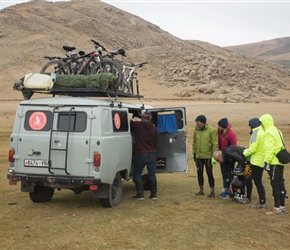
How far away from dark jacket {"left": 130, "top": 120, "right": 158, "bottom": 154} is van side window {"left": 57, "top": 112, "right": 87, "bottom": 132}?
1.64m

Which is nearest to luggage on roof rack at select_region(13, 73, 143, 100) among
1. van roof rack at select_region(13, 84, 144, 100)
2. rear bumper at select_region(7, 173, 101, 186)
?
van roof rack at select_region(13, 84, 144, 100)

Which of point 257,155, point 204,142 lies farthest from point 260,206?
point 204,142

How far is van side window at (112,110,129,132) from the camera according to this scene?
8500 mm

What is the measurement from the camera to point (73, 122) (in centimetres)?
797

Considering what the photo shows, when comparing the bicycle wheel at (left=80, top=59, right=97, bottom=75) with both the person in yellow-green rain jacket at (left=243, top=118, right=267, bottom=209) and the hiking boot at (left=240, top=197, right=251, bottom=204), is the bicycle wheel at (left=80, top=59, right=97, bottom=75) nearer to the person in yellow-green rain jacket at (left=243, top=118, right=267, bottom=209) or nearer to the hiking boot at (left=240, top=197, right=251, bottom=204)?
the person in yellow-green rain jacket at (left=243, top=118, right=267, bottom=209)

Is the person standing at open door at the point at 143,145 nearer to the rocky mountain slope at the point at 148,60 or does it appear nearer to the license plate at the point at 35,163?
the license plate at the point at 35,163

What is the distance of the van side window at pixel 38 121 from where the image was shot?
26.7 ft

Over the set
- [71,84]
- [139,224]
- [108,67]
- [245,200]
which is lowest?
[139,224]

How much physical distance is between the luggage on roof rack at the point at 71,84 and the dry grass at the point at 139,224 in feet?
7.53

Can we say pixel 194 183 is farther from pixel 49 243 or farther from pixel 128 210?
pixel 49 243

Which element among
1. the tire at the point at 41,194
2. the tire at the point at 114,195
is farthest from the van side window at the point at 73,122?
the tire at the point at 41,194

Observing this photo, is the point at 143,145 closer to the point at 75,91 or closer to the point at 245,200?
the point at 75,91

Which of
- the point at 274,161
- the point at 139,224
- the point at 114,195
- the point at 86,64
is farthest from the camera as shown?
the point at 86,64

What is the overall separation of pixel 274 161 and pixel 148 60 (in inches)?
2332
